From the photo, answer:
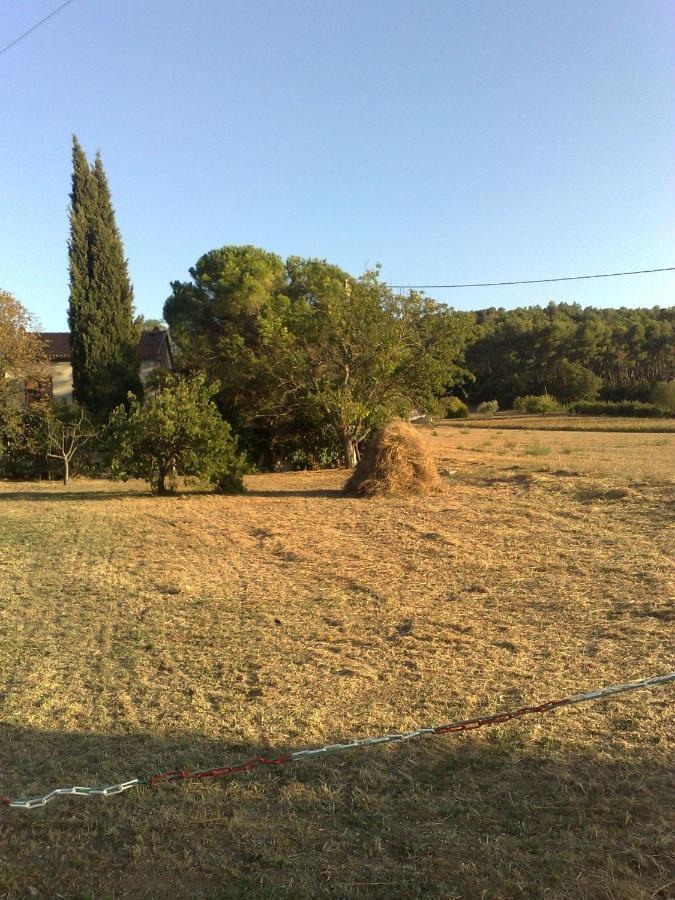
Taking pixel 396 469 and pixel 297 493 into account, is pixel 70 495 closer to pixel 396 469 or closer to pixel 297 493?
pixel 297 493

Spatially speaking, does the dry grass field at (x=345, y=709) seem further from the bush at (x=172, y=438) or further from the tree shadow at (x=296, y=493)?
the tree shadow at (x=296, y=493)

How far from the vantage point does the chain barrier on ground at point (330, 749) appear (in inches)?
126

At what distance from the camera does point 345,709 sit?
4.34 metres

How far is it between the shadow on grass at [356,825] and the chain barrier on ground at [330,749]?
0.16ft

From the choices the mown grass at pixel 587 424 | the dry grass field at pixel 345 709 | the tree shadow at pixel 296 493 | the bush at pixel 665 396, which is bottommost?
the tree shadow at pixel 296 493

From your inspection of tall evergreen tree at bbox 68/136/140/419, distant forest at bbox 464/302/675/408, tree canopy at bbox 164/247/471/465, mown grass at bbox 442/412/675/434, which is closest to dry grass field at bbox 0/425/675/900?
tree canopy at bbox 164/247/471/465

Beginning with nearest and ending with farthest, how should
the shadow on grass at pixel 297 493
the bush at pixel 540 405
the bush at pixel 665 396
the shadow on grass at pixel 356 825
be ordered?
the shadow on grass at pixel 356 825 → the shadow on grass at pixel 297 493 → the bush at pixel 665 396 → the bush at pixel 540 405

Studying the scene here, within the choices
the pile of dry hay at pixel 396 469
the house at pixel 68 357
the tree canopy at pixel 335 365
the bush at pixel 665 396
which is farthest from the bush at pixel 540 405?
the pile of dry hay at pixel 396 469

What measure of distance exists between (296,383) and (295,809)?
55.8 ft

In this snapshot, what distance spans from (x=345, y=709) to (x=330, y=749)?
2.48 ft

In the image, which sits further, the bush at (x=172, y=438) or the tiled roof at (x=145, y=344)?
the tiled roof at (x=145, y=344)

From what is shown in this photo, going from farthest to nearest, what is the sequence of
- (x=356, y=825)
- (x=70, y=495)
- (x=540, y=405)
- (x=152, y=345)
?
1. (x=540, y=405)
2. (x=152, y=345)
3. (x=70, y=495)
4. (x=356, y=825)

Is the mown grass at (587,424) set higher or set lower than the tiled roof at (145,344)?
lower

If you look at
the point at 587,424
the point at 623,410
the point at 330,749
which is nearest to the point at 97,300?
the point at 330,749
